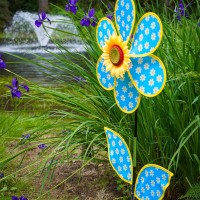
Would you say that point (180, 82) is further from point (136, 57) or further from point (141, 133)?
point (136, 57)

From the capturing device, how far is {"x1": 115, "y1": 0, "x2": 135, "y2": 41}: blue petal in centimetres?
198

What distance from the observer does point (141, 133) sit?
2.51m

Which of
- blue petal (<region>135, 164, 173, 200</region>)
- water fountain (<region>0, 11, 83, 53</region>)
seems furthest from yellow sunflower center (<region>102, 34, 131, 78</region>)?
water fountain (<region>0, 11, 83, 53</region>)

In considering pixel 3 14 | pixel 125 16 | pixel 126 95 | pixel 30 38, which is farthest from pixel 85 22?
pixel 3 14

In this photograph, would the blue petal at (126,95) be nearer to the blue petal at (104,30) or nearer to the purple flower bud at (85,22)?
the blue petal at (104,30)

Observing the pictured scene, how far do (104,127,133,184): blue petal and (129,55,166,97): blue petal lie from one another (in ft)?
0.87

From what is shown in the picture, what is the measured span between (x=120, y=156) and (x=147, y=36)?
52cm

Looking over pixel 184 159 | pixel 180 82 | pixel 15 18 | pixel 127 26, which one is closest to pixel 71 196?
pixel 184 159

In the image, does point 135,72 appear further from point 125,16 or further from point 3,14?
point 3,14

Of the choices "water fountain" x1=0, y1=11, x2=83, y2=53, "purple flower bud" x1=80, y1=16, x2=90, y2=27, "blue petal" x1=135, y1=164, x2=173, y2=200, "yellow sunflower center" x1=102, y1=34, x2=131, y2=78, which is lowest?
"water fountain" x1=0, y1=11, x2=83, y2=53

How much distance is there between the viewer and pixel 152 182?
1.97 metres

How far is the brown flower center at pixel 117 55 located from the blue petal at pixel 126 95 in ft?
0.28

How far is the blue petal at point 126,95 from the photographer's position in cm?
195

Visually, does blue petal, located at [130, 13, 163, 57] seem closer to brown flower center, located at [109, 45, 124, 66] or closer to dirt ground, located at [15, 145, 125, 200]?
brown flower center, located at [109, 45, 124, 66]
